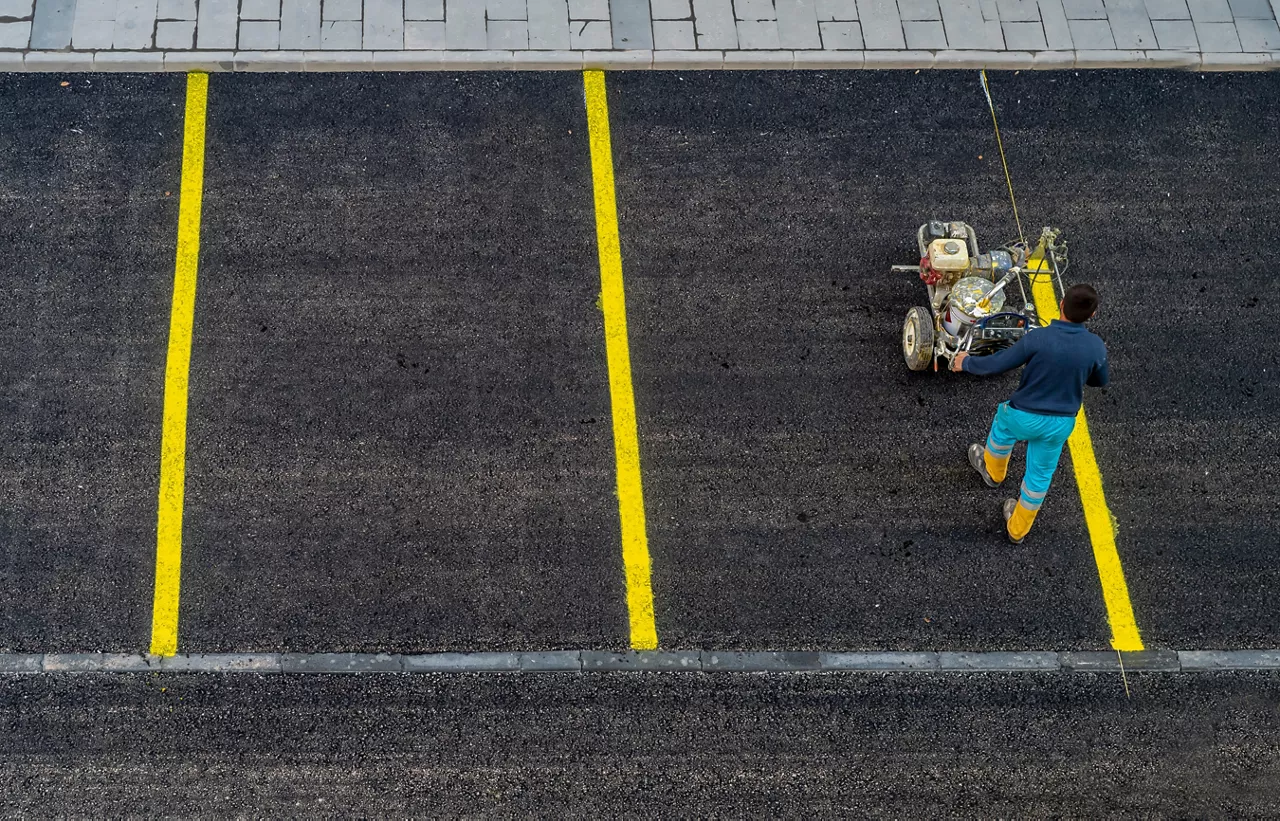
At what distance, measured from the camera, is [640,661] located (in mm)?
6094

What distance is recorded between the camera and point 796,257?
7391mm

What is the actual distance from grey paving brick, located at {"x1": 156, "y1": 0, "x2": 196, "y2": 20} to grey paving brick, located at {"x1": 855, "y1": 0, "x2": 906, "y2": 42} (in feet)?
15.3

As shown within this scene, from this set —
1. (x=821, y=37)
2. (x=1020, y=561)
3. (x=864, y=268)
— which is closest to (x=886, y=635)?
(x=1020, y=561)

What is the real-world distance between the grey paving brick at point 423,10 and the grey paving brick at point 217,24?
4.07 ft

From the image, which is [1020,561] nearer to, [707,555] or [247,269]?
[707,555]

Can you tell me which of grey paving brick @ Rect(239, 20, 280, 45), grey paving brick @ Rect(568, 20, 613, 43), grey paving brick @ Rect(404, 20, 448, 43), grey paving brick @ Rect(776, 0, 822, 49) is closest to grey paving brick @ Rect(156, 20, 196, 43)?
grey paving brick @ Rect(239, 20, 280, 45)

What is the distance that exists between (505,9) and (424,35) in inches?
25.2

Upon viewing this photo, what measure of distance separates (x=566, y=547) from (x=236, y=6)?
15.9 feet

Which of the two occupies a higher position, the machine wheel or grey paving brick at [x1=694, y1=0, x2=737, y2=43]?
grey paving brick at [x1=694, y1=0, x2=737, y2=43]

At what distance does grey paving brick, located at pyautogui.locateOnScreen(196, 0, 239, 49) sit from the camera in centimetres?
787

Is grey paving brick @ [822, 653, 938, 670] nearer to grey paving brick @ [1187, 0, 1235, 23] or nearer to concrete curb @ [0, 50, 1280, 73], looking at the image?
concrete curb @ [0, 50, 1280, 73]

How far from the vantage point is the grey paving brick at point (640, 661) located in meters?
6.07

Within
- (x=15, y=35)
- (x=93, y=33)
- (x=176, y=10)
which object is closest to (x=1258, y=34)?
(x=176, y=10)

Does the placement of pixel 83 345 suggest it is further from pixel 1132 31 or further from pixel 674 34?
pixel 1132 31
